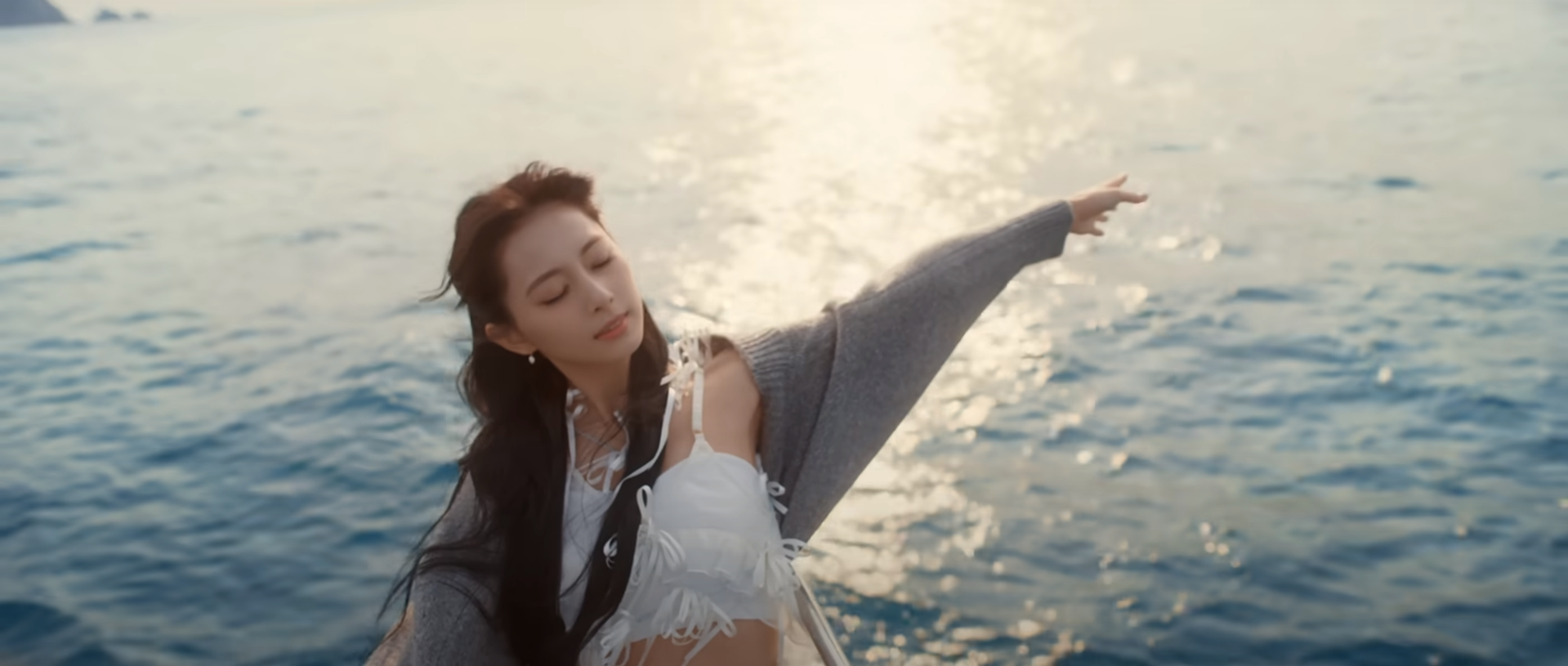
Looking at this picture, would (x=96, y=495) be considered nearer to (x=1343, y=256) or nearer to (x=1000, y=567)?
(x=1000, y=567)

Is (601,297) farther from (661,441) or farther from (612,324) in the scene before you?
(661,441)

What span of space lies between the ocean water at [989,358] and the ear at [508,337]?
1.29ft

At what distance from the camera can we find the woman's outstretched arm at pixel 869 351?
267cm

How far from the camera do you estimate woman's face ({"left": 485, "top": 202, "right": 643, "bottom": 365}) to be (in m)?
2.47

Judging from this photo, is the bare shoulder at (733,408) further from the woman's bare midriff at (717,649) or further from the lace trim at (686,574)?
the woman's bare midriff at (717,649)

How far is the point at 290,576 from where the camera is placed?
542 centimetres

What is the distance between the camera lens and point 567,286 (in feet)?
8.16

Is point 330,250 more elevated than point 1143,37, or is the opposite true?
point 330,250

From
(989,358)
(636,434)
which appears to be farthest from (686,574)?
(989,358)

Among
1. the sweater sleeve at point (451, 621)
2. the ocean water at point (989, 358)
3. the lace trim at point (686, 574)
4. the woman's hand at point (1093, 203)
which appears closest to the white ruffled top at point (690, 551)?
the lace trim at point (686, 574)

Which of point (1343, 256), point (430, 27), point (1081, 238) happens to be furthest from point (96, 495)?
point (430, 27)

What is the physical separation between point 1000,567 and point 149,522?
12.1ft

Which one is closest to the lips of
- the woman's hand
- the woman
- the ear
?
the woman

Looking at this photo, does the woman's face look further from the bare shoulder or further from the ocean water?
the ocean water
